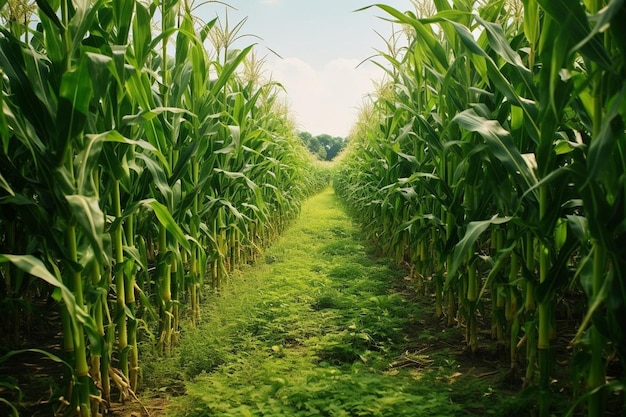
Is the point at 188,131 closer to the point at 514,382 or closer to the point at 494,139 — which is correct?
the point at 494,139

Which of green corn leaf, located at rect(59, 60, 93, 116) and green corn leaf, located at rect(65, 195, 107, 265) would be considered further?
green corn leaf, located at rect(59, 60, 93, 116)

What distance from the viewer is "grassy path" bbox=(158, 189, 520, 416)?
2451 mm

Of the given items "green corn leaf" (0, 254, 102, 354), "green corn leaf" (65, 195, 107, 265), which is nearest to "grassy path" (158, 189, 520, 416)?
"green corn leaf" (0, 254, 102, 354)

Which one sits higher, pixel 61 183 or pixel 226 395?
pixel 61 183

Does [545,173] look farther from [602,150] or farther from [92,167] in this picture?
[92,167]

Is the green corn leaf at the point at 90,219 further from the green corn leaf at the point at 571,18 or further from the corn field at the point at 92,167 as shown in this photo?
the green corn leaf at the point at 571,18

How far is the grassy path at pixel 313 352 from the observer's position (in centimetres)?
245

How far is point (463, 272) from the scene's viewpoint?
3.31 m

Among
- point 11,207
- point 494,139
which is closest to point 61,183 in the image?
point 11,207

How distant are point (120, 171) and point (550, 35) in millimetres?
2093

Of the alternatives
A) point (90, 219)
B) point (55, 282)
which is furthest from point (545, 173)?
point (55, 282)

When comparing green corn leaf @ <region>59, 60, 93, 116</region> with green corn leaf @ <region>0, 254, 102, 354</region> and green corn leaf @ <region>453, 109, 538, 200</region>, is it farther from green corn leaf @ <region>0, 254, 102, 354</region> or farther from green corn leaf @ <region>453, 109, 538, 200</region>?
green corn leaf @ <region>453, 109, 538, 200</region>

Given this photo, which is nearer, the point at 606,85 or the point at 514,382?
the point at 606,85

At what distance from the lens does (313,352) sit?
323cm
